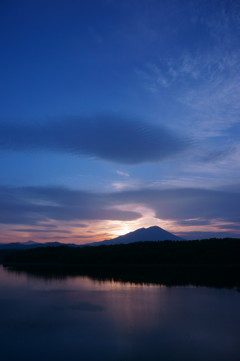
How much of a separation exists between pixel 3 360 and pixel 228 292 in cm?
1538

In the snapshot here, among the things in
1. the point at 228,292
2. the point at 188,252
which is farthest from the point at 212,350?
the point at 188,252

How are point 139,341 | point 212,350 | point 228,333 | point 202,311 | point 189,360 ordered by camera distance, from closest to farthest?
1. point 189,360
2. point 212,350
3. point 139,341
4. point 228,333
5. point 202,311

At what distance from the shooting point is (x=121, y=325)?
1253 centimetres

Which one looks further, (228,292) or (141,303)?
(228,292)

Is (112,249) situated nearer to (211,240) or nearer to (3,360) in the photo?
(211,240)

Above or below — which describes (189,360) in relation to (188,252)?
below

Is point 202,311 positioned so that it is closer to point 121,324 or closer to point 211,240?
point 121,324

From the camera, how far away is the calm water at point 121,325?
30.8 ft

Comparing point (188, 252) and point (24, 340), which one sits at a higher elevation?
point (188, 252)

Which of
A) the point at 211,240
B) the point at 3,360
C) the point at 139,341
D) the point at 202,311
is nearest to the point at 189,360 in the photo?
the point at 139,341

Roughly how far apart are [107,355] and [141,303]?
8.10m

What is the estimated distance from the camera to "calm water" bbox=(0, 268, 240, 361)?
9.40m

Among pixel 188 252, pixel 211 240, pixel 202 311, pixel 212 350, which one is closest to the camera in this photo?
pixel 212 350

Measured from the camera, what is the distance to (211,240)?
5244 cm
